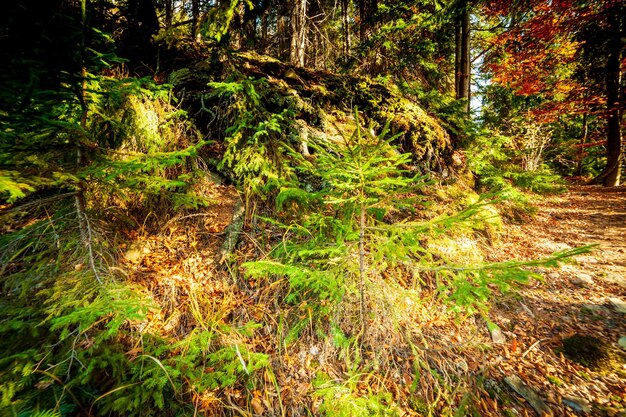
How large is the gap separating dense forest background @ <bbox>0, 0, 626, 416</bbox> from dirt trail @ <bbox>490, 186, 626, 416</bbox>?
0.56m

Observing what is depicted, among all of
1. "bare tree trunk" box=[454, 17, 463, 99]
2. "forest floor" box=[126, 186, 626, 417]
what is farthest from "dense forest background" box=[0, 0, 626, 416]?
"bare tree trunk" box=[454, 17, 463, 99]

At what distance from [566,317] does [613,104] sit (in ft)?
43.0

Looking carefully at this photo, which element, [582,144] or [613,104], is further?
[582,144]

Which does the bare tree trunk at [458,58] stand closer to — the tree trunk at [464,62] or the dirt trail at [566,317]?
the tree trunk at [464,62]

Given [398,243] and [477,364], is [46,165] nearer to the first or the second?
[398,243]

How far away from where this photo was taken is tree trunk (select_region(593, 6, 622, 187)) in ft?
30.9

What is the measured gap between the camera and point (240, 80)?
3.70 m

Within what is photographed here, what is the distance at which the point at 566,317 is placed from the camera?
145 inches

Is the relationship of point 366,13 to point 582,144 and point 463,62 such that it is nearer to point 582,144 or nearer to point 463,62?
point 463,62

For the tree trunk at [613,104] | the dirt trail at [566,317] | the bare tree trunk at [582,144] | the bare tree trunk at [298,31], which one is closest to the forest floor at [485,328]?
the dirt trail at [566,317]

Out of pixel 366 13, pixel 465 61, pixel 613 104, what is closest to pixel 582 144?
pixel 613 104

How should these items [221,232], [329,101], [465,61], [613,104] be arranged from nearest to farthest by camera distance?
[221,232]
[329,101]
[465,61]
[613,104]

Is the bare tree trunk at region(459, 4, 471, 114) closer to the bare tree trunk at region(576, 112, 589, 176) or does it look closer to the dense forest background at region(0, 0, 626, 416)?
the dense forest background at region(0, 0, 626, 416)

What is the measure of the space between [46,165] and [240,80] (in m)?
2.66
